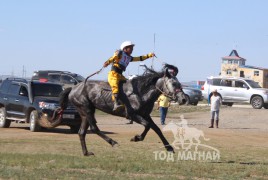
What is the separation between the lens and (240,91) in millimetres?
42531

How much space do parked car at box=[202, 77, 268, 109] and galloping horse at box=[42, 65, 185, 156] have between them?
2817 cm

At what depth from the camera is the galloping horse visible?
14.1 m

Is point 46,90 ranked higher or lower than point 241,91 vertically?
higher

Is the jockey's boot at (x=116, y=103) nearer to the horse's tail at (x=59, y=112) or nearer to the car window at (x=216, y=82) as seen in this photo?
the horse's tail at (x=59, y=112)

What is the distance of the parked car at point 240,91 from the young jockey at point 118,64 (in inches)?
1121

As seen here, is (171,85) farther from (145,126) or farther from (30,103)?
(30,103)

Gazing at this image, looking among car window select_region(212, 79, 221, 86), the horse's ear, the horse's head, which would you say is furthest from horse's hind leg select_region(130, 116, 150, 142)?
car window select_region(212, 79, 221, 86)

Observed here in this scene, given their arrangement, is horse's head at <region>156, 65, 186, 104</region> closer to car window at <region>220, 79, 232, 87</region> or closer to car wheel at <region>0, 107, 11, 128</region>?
car wheel at <region>0, 107, 11, 128</region>

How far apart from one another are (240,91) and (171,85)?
2902cm

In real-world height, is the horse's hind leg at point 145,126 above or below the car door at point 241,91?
above

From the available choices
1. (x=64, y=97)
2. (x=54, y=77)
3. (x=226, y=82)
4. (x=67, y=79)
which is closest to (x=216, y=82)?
(x=226, y=82)

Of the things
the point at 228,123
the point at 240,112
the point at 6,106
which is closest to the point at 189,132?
the point at 6,106

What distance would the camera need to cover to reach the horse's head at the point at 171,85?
14141 millimetres

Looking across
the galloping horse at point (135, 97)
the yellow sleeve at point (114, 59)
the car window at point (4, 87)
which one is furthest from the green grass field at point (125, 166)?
the car window at point (4, 87)
